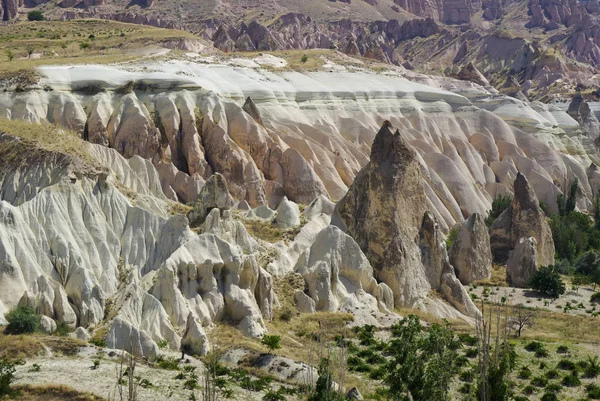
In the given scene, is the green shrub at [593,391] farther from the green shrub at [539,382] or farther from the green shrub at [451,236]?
the green shrub at [451,236]

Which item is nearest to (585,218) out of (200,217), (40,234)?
(200,217)

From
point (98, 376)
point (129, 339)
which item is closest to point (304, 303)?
point (129, 339)

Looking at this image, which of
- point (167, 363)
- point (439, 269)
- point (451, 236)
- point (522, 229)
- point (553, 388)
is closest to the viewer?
point (167, 363)

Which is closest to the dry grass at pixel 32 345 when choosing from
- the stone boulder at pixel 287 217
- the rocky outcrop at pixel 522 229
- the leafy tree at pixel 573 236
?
the stone boulder at pixel 287 217

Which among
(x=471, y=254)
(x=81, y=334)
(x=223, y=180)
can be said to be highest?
(x=223, y=180)

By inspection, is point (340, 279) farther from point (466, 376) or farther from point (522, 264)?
point (522, 264)

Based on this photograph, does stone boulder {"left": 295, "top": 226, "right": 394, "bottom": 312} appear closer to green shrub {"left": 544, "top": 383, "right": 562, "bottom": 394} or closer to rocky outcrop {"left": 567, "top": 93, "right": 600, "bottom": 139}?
green shrub {"left": 544, "top": 383, "right": 562, "bottom": 394}
